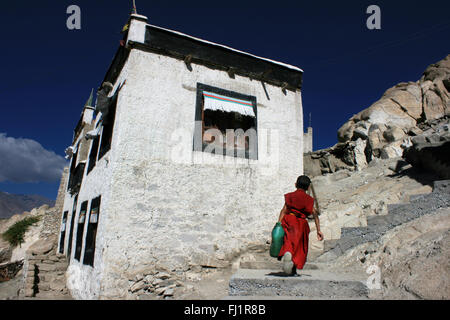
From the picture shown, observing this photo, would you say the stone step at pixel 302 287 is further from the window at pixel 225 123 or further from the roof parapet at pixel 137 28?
the roof parapet at pixel 137 28

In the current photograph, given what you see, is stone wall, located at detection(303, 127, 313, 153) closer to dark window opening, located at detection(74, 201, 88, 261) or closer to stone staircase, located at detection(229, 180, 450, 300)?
stone staircase, located at detection(229, 180, 450, 300)

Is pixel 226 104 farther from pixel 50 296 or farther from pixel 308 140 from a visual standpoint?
pixel 308 140

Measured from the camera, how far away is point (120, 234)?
558cm

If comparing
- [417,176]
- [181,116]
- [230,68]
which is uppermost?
[230,68]

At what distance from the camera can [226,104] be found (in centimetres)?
717

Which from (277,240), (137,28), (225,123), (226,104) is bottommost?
(277,240)

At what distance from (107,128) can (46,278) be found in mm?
4850

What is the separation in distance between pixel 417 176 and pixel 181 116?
6.05 m

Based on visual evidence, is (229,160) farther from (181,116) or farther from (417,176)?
(417,176)

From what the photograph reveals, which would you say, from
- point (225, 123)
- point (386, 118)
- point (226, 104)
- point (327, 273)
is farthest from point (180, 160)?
point (386, 118)

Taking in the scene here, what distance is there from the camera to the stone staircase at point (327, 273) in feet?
10.8

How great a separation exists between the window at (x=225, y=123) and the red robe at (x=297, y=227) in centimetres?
319

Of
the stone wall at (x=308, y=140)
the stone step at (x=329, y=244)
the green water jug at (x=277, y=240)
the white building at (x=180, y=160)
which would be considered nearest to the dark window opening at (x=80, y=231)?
the white building at (x=180, y=160)
